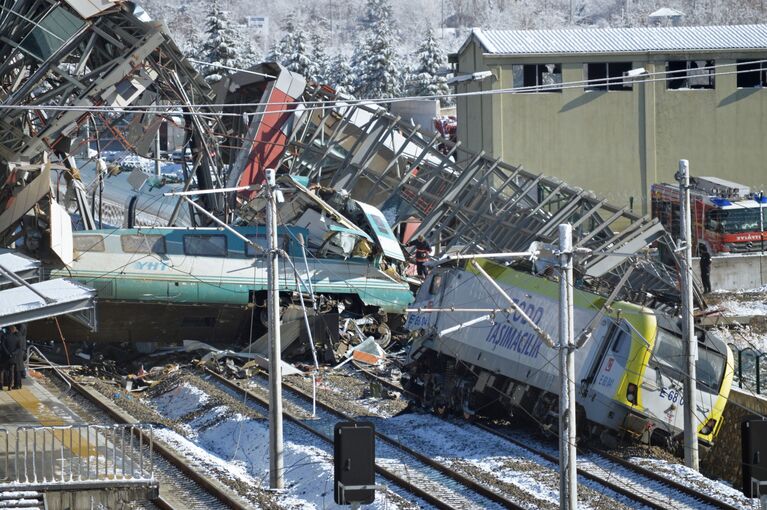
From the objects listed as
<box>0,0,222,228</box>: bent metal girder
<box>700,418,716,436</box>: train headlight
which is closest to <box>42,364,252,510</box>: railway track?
<box>700,418,716,436</box>: train headlight

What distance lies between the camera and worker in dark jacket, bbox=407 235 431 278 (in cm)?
4009

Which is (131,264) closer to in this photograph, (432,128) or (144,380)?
(144,380)

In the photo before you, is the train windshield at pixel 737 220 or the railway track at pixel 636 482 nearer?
the railway track at pixel 636 482

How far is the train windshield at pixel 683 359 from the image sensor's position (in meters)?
23.6

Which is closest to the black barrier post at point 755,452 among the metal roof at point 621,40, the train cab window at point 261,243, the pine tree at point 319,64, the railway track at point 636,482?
the railway track at point 636,482

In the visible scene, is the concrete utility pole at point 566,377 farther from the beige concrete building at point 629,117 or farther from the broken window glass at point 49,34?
the beige concrete building at point 629,117

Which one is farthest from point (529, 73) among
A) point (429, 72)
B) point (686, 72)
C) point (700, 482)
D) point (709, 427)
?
point (429, 72)

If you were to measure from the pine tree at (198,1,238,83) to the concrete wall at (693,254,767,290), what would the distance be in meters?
52.7

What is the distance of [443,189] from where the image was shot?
42.7 metres

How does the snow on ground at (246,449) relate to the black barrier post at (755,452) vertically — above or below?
below

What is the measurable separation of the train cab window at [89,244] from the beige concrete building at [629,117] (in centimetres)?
2874

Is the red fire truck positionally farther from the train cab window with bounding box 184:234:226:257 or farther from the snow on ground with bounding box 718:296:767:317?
the train cab window with bounding box 184:234:226:257

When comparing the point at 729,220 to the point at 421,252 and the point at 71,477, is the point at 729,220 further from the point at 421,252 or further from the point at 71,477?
the point at 71,477

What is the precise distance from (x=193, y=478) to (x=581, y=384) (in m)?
7.09
